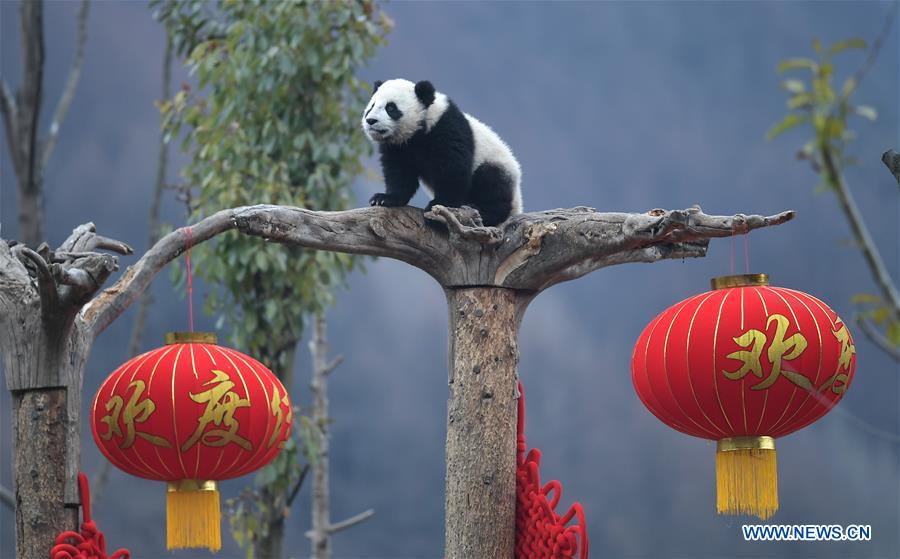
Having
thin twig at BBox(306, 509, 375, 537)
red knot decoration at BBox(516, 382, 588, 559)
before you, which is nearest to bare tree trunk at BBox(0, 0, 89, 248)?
thin twig at BBox(306, 509, 375, 537)

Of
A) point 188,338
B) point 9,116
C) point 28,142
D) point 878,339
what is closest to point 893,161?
point 878,339

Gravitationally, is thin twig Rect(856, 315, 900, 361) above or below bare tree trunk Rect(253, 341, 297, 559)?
above

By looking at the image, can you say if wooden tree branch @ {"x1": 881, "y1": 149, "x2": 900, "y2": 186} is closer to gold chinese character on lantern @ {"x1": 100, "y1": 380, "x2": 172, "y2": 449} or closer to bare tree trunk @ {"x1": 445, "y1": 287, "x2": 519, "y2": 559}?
bare tree trunk @ {"x1": 445, "y1": 287, "x2": 519, "y2": 559}

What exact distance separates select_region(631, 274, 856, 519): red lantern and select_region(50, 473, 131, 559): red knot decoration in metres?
1.37

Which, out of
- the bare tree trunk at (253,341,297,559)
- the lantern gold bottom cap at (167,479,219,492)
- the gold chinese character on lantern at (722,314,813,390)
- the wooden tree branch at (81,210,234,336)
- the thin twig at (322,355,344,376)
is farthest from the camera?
the thin twig at (322,355,344,376)

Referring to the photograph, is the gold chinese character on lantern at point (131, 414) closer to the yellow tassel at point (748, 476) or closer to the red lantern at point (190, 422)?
the red lantern at point (190, 422)

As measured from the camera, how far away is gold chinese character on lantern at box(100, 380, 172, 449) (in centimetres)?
245

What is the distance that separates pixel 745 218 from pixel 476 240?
2.07ft

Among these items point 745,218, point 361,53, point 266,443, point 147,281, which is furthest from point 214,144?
point 745,218

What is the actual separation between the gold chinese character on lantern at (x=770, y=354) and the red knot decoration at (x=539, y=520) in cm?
46

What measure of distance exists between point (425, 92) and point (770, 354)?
109 centimetres

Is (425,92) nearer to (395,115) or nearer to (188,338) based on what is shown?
(395,115)

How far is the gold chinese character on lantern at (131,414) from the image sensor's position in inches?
96.3

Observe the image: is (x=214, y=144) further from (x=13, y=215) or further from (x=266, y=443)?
(x=266, y=443)
